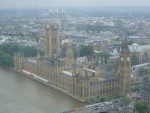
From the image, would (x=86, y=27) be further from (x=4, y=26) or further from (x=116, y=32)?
(x=4, y=26)

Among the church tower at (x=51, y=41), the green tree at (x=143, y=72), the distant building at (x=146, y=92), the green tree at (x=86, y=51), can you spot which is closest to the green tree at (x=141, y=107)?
the distant building at (x=146, y=92)

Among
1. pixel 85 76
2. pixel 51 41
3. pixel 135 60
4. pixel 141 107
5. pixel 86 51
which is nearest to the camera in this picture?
pixel 141 107

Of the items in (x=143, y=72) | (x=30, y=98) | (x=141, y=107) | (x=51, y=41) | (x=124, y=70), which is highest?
(x=51, y=41)

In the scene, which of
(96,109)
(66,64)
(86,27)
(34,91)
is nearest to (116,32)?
(86,27)

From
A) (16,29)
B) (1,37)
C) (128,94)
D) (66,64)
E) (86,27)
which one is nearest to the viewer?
(128,94)

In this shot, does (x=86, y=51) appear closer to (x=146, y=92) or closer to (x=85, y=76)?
(x=85, y=76)

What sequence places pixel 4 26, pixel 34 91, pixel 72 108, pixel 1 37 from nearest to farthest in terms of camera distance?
pixel 72 108
pixel 34 91
pixel 1 37
pixel 4 26

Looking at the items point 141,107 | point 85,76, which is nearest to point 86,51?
point 85,76
